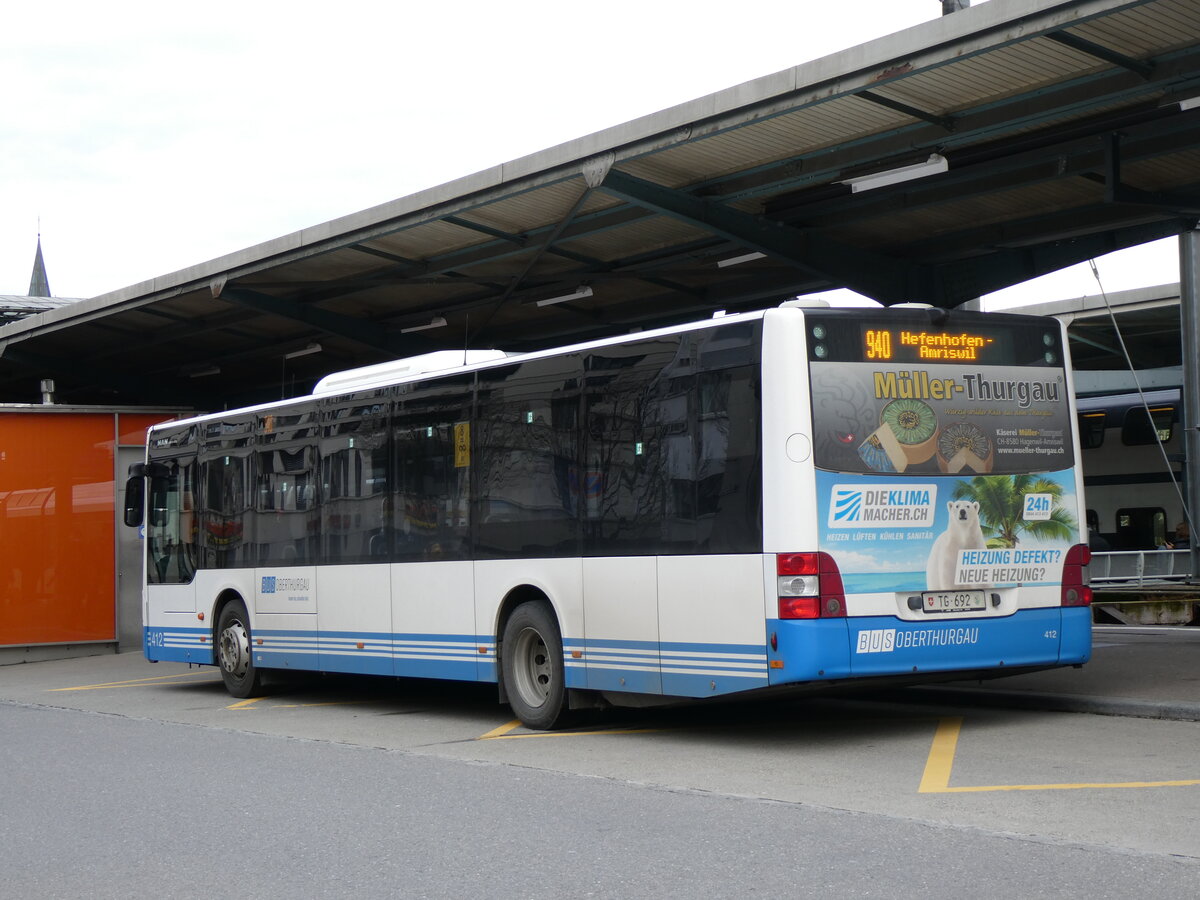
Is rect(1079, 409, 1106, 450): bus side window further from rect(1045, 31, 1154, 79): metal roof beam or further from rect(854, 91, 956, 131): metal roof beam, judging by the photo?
rect(1045, 31, 1154, 79): metal roof beam

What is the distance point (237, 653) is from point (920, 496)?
8.81m

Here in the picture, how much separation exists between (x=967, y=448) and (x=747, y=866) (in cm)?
469

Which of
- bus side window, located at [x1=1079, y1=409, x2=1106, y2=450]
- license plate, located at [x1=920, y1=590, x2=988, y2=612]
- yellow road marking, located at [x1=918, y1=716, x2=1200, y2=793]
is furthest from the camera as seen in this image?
bus side window, located at [x1=1079, y1=409, x2=1106, y2=450]

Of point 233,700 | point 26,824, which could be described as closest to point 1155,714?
point 26,824

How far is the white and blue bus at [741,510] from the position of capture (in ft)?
31.6

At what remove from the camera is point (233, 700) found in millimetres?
16062

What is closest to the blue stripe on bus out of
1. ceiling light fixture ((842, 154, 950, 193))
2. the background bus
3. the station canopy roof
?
the station canopy roof

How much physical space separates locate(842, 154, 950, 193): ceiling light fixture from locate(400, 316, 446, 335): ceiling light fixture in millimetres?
8507

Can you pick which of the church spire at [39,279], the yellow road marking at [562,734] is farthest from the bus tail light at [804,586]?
the church spire at [39,279]

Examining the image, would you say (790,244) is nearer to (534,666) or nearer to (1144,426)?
(534,666)

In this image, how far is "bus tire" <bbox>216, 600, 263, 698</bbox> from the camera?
1588 centimetres

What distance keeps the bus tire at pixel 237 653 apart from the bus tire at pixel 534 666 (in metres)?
4.81

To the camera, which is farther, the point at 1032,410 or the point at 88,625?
the point at 88,625

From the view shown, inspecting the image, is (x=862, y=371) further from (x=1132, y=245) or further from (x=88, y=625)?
(x=88, y=625)
